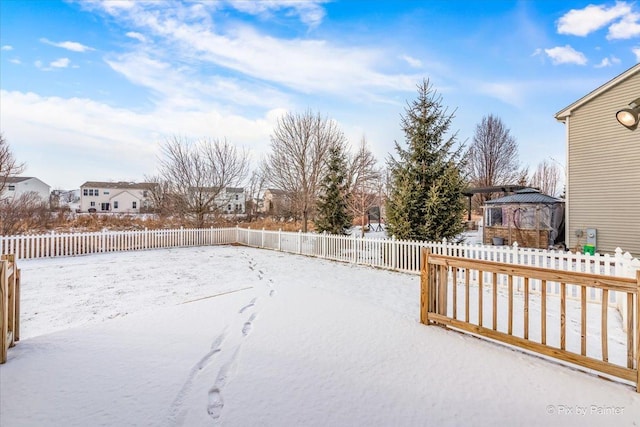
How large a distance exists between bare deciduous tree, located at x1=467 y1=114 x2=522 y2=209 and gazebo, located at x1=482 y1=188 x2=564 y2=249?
48.2 feet

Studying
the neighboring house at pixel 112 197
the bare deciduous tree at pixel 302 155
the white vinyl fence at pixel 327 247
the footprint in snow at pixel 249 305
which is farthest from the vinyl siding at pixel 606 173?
the neighboring house at pixel 112 197

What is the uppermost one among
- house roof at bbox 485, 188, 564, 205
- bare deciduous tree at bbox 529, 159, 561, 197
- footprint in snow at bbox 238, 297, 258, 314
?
bare deciduous tree at bbox 529, 159, 561, 197

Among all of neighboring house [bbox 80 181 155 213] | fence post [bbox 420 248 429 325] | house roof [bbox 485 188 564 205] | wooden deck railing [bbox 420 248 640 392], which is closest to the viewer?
wooden deck railing [bbox 420 248 640 392]

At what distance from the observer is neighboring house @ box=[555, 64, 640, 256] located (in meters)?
9.94

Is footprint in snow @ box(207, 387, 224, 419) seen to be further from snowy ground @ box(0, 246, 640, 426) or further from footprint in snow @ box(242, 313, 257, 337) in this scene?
footprint in snow @ box(242, 313, 257, 337)

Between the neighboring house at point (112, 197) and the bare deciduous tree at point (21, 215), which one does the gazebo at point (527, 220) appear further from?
the neighboring house at point (112, 197)

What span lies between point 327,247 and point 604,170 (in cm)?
1025

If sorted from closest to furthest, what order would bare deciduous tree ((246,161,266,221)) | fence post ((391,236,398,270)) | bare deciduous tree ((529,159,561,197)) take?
fence post ((391,236,398,270)), bare deciduous tree ((246,161,266,221)), bare deciduous tree ((529,159,561,197))

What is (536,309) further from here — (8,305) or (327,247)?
(8,305)

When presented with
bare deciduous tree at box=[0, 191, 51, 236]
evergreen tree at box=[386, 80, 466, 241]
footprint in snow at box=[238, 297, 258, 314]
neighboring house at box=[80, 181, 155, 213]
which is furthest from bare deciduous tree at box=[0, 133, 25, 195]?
neighboring house at box=[80, 181, 155, 213]

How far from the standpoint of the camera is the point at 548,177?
31.4 m

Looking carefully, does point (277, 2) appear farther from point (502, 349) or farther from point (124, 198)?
point (124, 198)

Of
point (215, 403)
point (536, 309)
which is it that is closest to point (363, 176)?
point (536, 309)

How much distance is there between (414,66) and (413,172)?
5.67 metres
